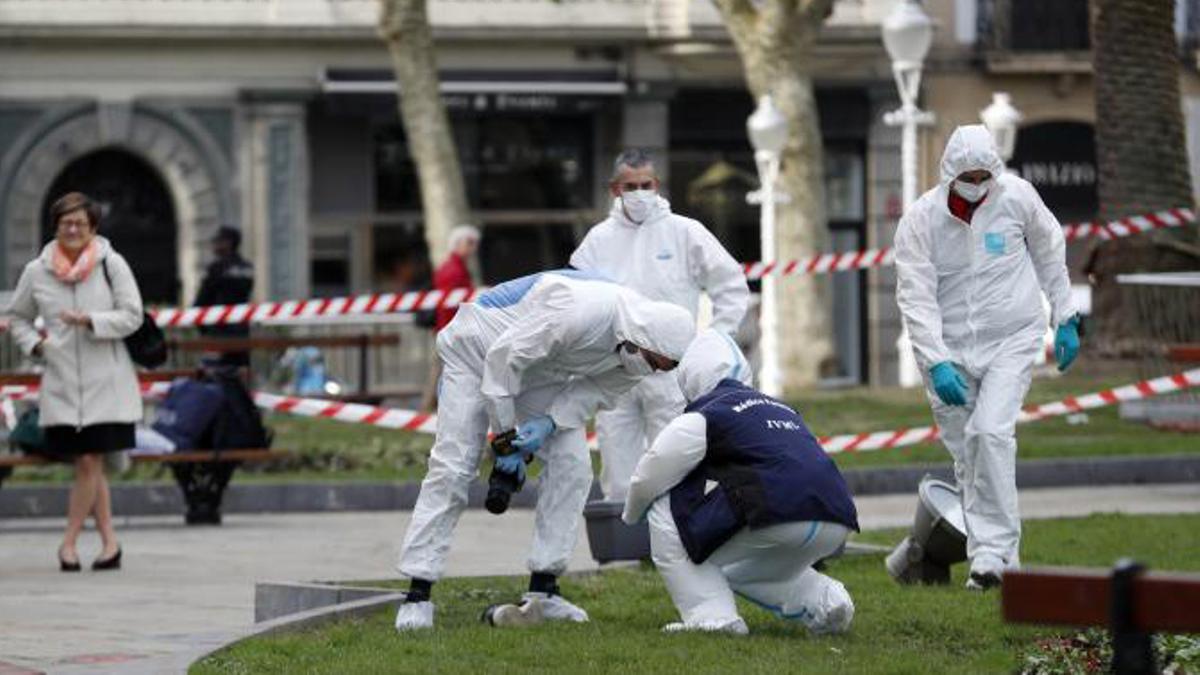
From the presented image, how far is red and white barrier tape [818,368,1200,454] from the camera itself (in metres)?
19.6

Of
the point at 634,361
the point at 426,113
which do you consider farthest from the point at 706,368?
the point at 426,113

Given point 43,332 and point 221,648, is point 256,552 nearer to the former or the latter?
point 43,332

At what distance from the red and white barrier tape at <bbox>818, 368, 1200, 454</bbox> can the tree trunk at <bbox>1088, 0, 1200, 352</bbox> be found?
4.63 metres

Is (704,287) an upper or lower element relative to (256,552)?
upper

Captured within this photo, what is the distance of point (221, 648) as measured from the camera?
10.0 meters

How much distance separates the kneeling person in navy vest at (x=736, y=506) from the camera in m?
10.3

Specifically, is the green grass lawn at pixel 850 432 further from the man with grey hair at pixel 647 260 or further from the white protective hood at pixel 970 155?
the white protective hood at pixel 970 155

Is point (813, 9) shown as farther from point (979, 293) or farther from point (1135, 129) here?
point (979, 293)

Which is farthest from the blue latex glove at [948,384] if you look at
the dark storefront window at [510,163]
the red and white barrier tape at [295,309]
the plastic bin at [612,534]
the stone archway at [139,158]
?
the dark storefront window at [510,163]

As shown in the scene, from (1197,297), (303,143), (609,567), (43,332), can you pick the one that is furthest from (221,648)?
(303,143)

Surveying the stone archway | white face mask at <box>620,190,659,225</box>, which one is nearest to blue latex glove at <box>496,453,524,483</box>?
white face mask at <box>620,190,659,225</box>

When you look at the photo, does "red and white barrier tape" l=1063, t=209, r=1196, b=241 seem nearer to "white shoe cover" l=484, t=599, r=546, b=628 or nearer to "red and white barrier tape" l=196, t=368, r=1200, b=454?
"red and white barrier tape" l=196, t=368, r=1200, b=454

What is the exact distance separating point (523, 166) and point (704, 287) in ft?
84.4

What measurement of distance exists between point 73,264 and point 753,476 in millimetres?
5667
